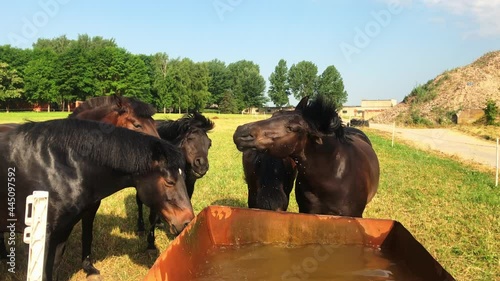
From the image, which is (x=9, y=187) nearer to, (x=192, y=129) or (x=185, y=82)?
(x=192, y=129)

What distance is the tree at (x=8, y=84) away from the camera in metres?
56.0

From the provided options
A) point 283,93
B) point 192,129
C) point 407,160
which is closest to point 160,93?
point 283,93

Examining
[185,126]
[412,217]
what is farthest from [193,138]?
[412,217]

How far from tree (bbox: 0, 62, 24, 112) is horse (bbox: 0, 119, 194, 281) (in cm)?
6318

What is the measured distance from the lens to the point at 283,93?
8625 cm

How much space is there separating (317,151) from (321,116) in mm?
358

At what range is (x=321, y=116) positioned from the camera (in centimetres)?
339

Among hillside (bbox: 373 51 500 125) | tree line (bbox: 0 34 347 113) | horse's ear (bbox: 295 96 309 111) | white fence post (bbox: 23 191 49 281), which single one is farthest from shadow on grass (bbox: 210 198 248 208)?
tree line (bbox: 0 34 347 113)

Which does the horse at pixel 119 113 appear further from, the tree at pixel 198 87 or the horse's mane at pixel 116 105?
the tree at pixel 198 87

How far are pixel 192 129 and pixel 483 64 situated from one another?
5621cm

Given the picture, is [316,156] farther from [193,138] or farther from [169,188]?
[193,138]

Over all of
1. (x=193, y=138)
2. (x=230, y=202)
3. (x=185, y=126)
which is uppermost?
(x=185, y=126)

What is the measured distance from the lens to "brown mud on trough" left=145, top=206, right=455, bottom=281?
2.82 meters

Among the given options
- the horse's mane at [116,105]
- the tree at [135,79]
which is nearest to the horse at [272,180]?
the horse's mane at [116,105]
